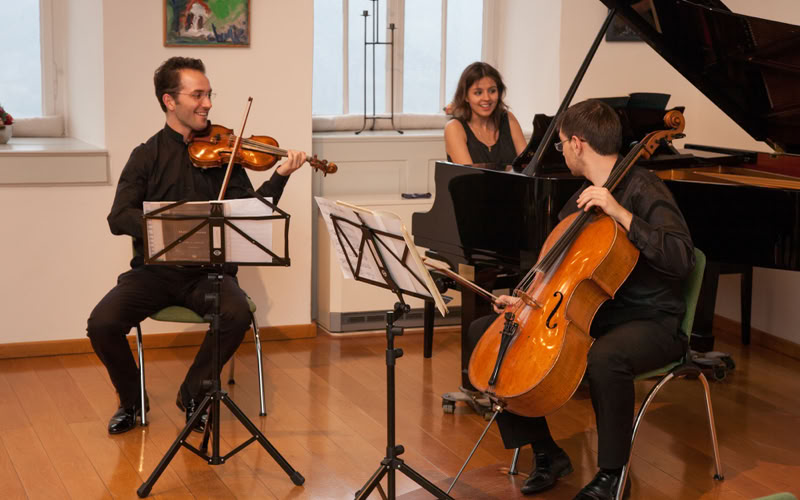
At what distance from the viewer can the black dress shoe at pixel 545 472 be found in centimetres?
310

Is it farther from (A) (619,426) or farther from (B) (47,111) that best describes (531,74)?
(A) (619,426)

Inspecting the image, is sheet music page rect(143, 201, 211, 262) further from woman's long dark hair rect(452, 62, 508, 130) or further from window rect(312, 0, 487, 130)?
window rect(312, 0, 487, 130)

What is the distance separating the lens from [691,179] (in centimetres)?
403

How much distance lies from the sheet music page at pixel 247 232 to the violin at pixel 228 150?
0.52 m

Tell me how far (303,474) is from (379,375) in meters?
1.11

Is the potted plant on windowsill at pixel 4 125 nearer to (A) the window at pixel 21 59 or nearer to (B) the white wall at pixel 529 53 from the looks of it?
(A) the window at pixel 21 59

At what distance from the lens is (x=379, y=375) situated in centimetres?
432

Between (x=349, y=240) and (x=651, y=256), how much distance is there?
2.89 ft

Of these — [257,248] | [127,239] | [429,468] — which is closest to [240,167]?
[257,248]

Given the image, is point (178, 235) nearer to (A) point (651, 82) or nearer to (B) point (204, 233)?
(B) point (204, 233)

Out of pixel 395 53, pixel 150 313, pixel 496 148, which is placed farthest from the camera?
pixel 395 53

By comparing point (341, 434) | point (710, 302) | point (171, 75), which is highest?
point (171, 75)

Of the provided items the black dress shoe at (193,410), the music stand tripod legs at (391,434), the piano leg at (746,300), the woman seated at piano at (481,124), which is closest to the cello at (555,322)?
the music stand tripod legs at (391,434)

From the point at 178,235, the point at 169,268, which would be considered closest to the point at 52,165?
the point at 169,268
